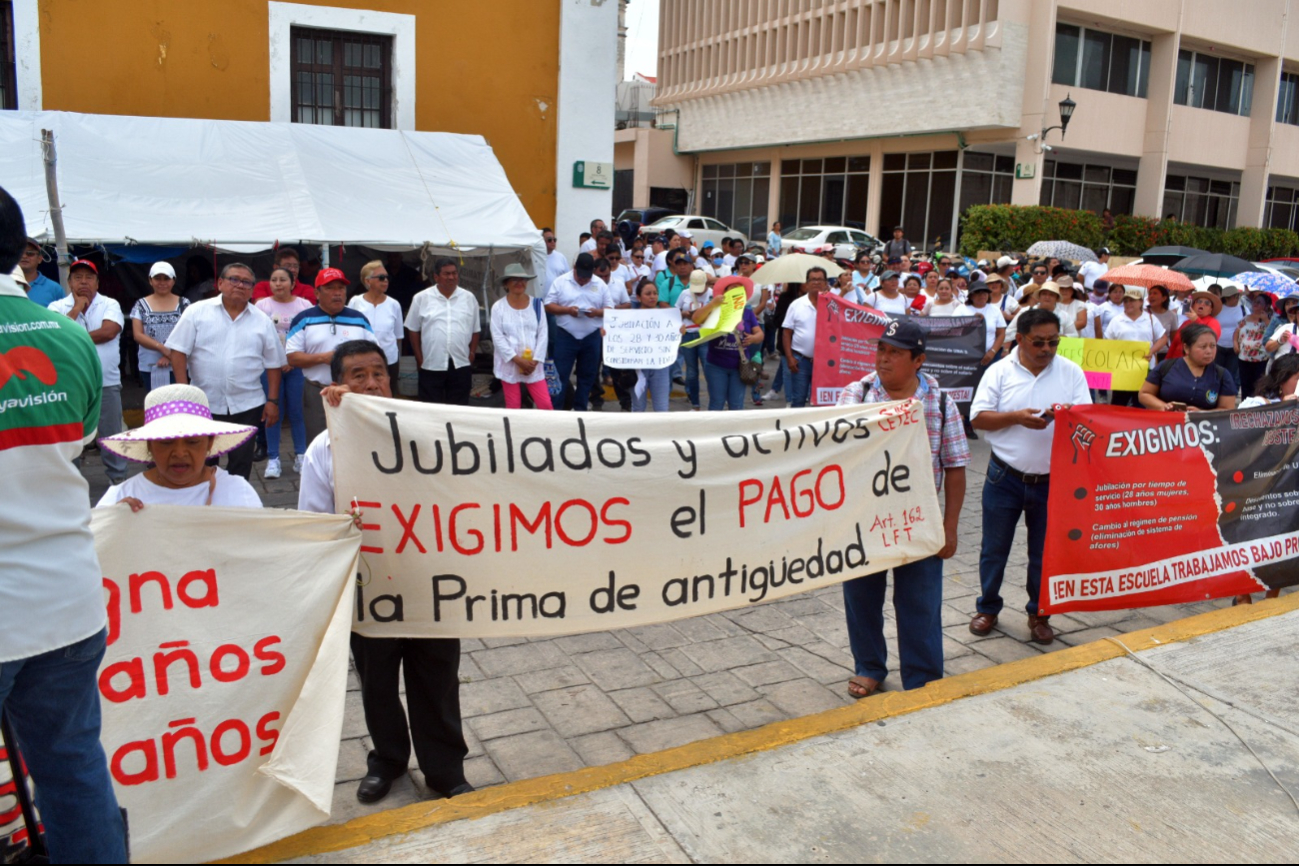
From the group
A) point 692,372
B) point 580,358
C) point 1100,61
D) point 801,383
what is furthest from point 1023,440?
point 1100,61

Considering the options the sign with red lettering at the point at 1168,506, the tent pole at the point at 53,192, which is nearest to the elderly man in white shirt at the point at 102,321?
the tent pole at the point at 53,192

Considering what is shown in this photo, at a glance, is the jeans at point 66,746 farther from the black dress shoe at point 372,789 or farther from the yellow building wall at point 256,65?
the yellow building wall at point 256,65

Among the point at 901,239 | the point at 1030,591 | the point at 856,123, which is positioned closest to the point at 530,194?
the point at 1030,591

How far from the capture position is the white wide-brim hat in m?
3.61

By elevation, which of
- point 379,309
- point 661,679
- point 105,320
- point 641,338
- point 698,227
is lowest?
point 661,679

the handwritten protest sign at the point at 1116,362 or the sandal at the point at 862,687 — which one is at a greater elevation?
the handwritten protest sign at the point at 1116,362

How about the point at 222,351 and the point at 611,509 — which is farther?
the point at 222,351

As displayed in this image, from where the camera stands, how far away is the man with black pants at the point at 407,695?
387 cm

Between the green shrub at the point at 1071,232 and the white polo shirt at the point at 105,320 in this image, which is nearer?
the white polo shirt at the point at 105,320

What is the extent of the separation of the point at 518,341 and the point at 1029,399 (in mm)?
5004

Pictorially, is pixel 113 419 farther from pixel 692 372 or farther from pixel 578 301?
pixel 692 372

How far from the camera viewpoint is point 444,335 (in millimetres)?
9062

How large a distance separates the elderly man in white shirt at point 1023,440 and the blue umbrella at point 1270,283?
9.11m

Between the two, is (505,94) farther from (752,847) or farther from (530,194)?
(752,847)
